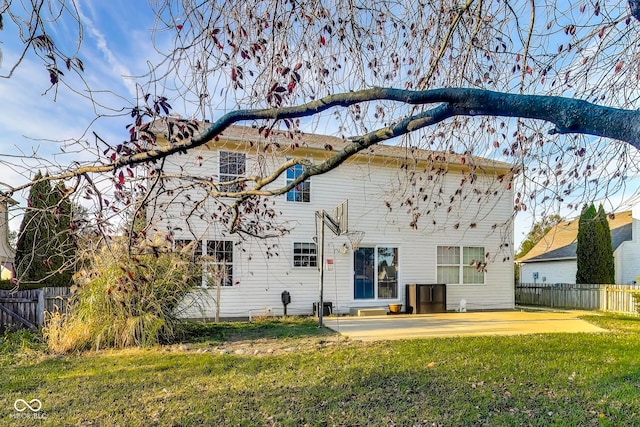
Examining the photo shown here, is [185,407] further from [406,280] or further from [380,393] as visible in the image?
[406,280]

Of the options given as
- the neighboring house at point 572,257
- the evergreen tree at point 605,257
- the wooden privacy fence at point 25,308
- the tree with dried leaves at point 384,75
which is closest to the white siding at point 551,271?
the neighboring house at point 572,257

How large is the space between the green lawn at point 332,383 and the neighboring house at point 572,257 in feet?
42.4

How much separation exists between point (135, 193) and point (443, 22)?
3529 mm

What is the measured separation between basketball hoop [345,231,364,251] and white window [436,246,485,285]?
2.80 metres

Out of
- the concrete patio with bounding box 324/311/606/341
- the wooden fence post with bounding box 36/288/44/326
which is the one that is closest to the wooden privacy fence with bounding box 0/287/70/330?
the wooden fence post with bounding box 36/288/44/326

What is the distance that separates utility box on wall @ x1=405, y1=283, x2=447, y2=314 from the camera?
12.0 metres

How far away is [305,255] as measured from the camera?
11.6 m

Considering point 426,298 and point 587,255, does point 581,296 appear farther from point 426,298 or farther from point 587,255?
point 426,298

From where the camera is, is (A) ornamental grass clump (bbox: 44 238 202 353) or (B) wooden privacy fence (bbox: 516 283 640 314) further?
(B) wooden privacy fence (bbox: 516 283 640 314)

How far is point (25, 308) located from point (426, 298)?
392 inches

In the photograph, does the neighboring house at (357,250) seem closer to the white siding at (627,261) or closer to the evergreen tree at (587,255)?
the evergreen tree at (587,255)

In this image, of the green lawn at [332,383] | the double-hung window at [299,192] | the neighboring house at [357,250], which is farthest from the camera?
the double-hung window at [299,192]

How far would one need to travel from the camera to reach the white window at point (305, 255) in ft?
37.8

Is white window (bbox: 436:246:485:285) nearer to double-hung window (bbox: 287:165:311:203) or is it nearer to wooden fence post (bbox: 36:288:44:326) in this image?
double-hung window (bbox: 287:165:311:203)
